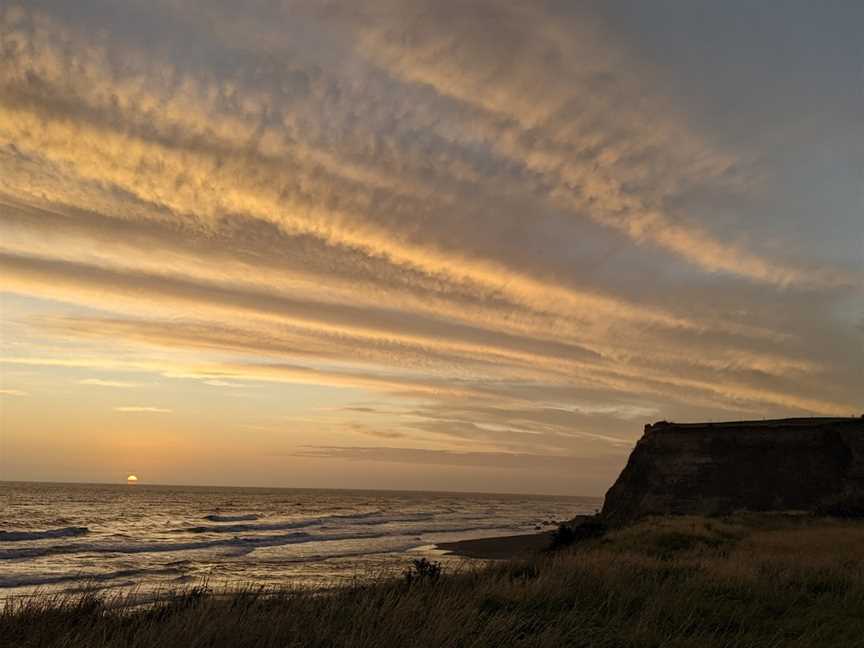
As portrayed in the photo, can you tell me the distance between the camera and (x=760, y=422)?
45.4m

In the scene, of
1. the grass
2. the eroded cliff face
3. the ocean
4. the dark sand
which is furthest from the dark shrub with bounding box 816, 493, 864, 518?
the grass

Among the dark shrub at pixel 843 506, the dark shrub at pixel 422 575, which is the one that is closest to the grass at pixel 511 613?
the dark shrub at pixel 422 575

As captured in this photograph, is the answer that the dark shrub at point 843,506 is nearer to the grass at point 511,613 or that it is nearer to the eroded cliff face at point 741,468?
the eroded cliff face at point 741,468

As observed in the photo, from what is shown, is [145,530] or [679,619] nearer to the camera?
[679,619]

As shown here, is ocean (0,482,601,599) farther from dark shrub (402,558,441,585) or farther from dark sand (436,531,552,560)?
dark sand (436,531,552,560)

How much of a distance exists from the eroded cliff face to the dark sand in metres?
6.09

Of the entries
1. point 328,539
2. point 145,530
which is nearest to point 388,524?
point 328,539

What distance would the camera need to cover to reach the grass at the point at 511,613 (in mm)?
6434

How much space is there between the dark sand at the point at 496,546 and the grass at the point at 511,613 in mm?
24570

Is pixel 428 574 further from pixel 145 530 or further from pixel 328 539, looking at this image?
pixel 145 530

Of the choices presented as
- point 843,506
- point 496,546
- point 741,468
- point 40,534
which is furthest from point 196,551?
point 843,506

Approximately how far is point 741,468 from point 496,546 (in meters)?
17.5

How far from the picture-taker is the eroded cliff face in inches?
1580

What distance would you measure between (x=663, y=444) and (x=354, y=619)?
149 feet
